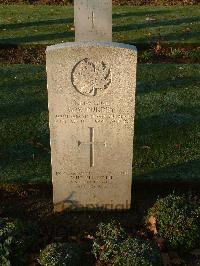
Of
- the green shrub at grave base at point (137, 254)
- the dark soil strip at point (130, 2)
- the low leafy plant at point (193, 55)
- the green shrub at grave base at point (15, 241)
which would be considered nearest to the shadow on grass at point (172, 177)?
the green shrub at grave base at point (137, 254)

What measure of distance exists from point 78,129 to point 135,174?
1560 mm

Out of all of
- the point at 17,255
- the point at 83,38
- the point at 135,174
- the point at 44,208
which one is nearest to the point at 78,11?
the point at 83,38

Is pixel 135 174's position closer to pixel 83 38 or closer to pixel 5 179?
pixel 5 179

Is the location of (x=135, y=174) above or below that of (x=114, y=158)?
below

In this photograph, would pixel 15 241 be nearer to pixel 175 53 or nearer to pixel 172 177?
pixel 172 177

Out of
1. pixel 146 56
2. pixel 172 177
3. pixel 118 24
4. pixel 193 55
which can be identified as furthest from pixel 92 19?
pixel 172 177

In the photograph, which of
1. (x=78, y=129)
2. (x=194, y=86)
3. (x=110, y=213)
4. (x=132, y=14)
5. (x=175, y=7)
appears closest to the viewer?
(x=78, y=129)

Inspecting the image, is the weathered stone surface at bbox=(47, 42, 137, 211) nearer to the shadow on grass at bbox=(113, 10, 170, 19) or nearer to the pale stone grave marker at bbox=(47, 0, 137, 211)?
the pale stone grave marker at bbox=(47, 0, 137, 211)

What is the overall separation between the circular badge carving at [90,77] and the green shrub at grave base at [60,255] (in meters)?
1.66

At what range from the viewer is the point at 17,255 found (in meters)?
4.68

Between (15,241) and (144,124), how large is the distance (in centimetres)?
379

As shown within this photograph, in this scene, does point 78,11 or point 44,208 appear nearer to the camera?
point 44,208

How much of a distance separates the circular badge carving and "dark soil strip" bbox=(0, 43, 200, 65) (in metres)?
6.07

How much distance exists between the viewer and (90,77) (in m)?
4.79
